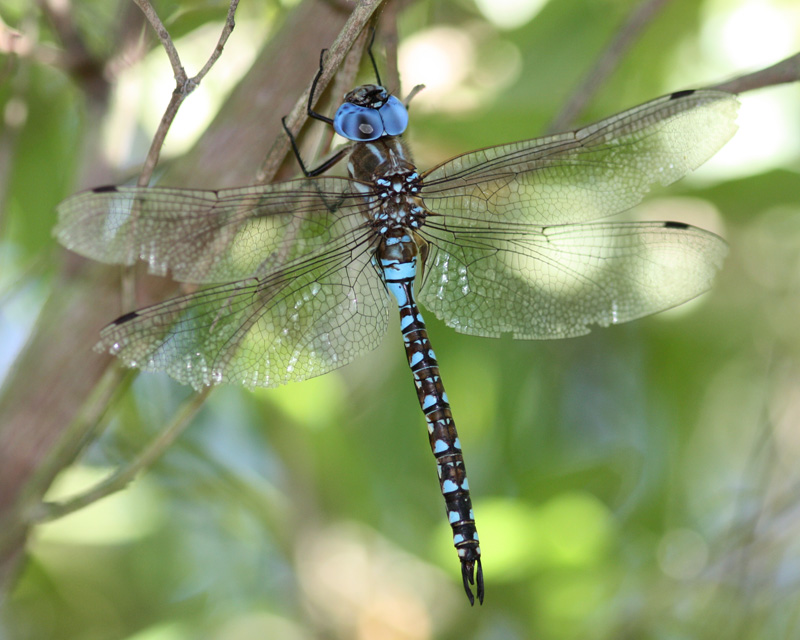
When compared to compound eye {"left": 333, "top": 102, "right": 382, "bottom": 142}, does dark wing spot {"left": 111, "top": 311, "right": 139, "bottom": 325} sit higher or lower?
lower

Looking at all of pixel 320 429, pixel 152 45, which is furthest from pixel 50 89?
pixel 320 429

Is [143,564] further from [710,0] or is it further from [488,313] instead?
[710,0]

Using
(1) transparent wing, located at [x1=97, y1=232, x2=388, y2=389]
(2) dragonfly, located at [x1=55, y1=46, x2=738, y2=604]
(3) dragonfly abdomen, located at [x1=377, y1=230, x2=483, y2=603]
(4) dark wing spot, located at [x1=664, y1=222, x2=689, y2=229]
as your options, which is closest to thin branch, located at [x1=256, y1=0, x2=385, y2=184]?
(2) dragonfly, located at [x1=55, y1=46, x2=738, y2=604]

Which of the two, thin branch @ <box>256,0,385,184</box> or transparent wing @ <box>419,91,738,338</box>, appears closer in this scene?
thin branch @ <box>256,0,385,184</box>

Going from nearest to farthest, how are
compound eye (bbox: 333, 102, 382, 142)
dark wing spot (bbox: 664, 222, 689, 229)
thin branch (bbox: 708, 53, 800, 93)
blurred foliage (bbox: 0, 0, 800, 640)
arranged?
thin branch (bbox: 708, 53, 800, 93) < compound eye (bbox: 333, 102, 382, 142) < dark wing spot (bbox: 664, 222, 689, 229) < blurred foliage (bbox: 0, 0, 800, 640)

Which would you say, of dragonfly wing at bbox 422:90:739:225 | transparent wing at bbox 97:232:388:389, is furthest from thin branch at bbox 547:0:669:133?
transparent wing at bbox 97:232:388:389

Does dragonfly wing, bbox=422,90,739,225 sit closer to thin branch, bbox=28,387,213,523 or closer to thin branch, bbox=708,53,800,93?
thin branch, bbox=708,53,800,93

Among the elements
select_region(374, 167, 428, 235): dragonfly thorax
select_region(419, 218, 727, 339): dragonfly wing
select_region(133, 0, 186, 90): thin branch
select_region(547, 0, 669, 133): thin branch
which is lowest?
select_region(419, 218, 727, 339): dragonfly wing

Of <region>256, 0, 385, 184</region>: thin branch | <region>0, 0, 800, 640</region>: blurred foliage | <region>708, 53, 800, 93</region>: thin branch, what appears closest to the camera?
<region>256, 0, 385, 184</region>: thin branch
